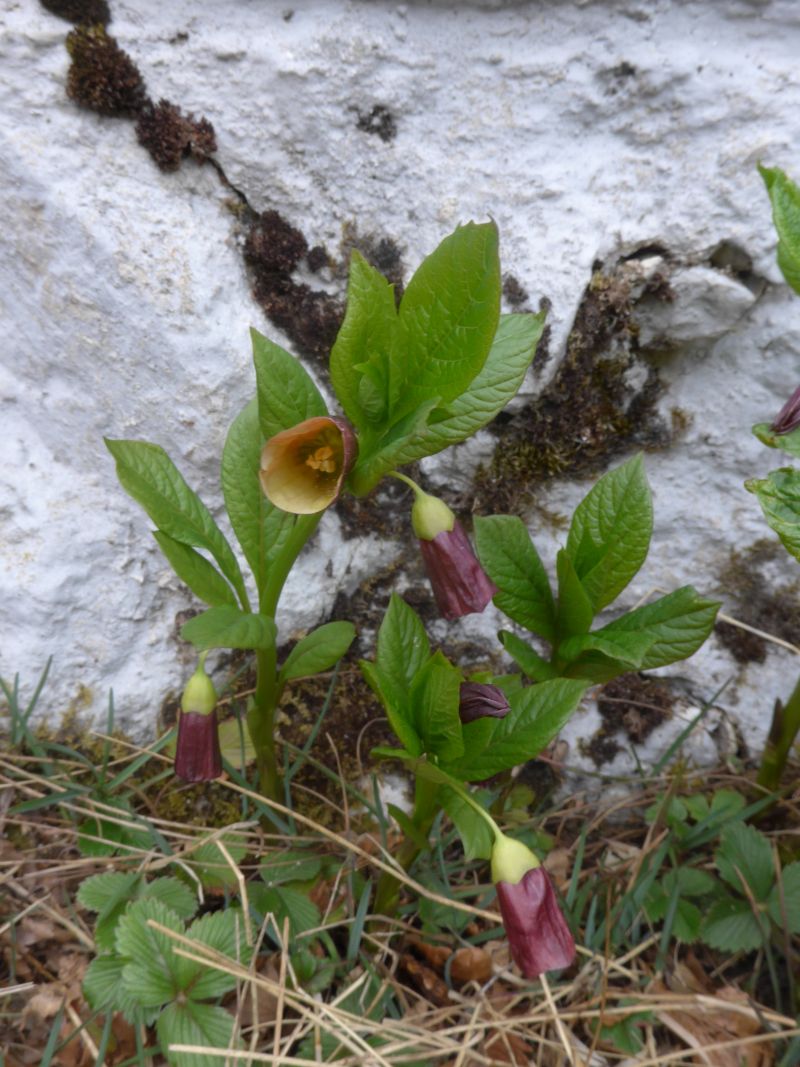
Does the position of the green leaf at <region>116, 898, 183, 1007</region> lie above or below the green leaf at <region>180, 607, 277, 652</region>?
below

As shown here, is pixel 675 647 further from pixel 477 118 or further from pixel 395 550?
pixel 477 118

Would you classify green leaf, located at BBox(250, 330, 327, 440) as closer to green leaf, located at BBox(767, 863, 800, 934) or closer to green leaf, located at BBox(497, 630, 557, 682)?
green leaf, located at BBox(497, 630, 557, 682)

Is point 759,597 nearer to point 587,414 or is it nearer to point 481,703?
point 587,414

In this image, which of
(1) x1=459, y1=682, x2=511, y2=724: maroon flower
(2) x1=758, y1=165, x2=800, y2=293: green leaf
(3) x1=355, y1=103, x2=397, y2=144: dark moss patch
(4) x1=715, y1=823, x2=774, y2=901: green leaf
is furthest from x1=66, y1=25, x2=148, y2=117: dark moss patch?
(4) x1=715, y1=823, x2=774, y2=901: green leaf

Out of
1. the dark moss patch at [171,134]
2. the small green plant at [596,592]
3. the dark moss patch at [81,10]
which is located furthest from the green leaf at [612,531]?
the dark moss patch at [81,10]

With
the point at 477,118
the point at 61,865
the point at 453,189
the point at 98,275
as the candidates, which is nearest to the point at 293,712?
the point at 61,865

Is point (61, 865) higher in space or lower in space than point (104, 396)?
lower
